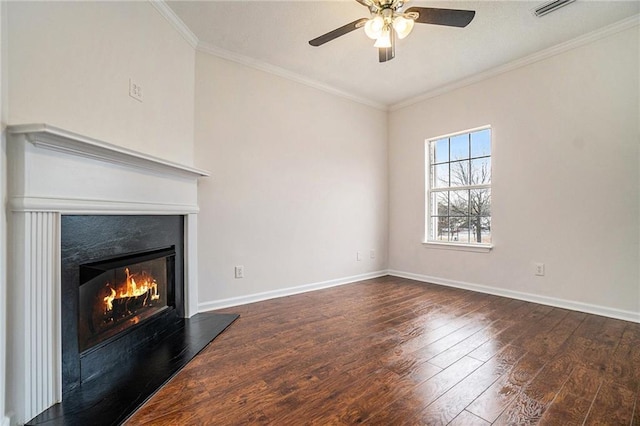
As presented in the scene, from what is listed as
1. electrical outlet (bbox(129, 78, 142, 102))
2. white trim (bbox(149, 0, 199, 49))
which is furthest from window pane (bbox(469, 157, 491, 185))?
electrical outlet (bbox(129, 78, 142, 102))

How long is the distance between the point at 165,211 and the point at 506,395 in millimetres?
2533

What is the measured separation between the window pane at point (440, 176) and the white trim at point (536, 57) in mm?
997

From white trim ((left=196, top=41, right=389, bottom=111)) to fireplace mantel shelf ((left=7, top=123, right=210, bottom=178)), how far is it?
1.53 meters

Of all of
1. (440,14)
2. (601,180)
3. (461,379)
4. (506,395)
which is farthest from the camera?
(601,180)

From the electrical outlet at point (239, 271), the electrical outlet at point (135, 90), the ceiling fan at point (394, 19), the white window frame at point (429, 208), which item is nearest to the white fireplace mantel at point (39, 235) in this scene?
the electrical outlet at point (135, 90)

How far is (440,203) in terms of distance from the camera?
13.9 ft

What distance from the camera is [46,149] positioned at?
1.39 meters

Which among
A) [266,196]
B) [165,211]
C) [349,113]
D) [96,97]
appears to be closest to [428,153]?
[349,113]

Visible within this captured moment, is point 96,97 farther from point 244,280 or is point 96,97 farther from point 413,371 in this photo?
point 413,371

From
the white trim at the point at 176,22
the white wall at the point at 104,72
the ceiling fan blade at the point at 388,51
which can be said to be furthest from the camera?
the white trim at the point at 176,22

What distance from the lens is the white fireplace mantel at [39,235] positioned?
4.27 ft

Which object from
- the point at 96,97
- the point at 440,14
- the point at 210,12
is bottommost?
the point at 96,97

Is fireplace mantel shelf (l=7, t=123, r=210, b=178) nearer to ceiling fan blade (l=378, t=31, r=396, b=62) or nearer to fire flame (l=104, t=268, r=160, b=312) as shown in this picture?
fire flame (l=104, t=268, r=160, b=312)

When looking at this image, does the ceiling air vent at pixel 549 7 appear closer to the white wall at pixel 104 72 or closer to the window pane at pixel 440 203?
the window pane at pixel 440 203
